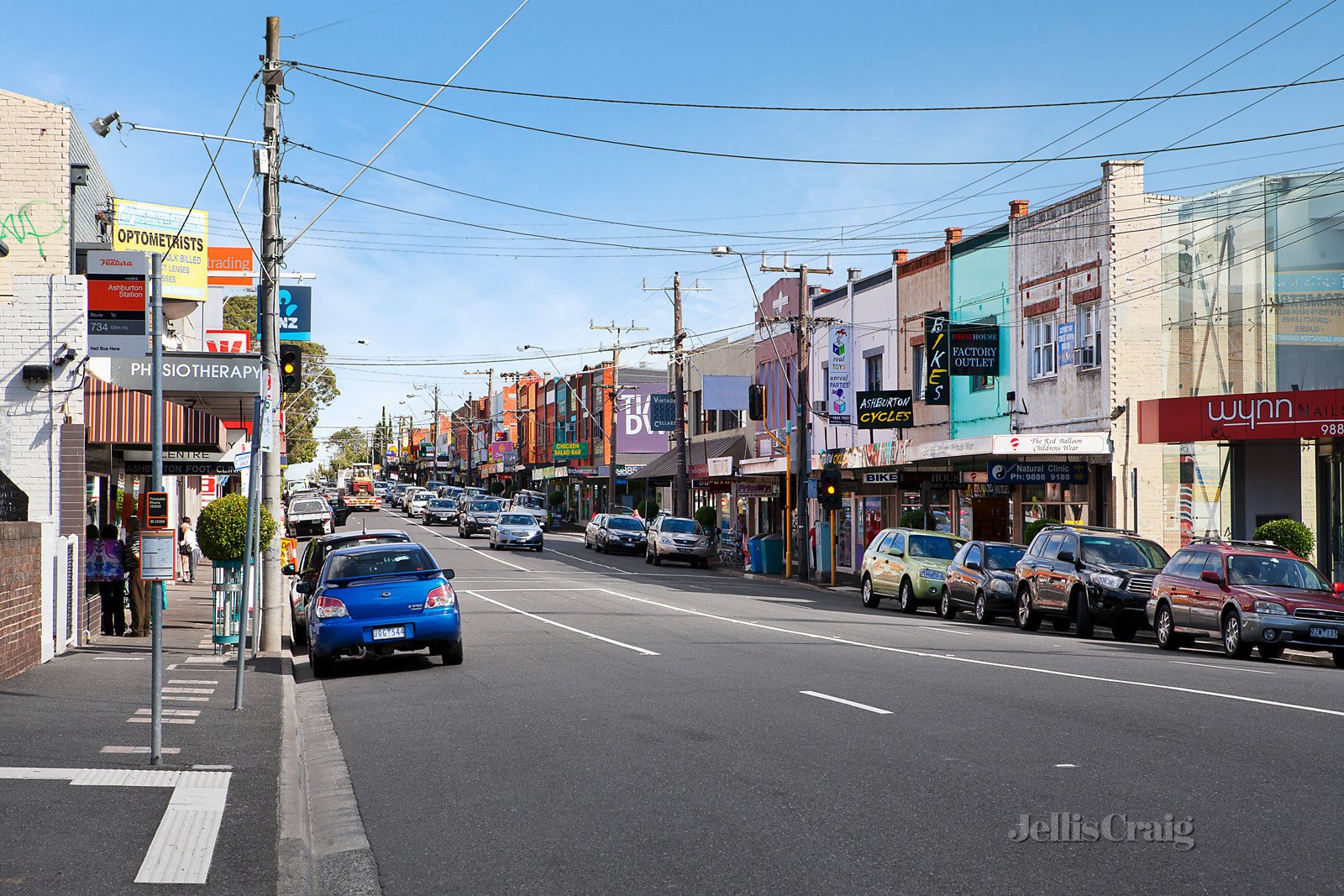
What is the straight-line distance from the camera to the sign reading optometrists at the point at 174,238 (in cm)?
2978

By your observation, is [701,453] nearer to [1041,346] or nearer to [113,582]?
[1041,346]

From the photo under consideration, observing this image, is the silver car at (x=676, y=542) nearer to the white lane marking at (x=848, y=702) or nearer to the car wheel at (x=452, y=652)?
the car wheel at (x=452, y=652)

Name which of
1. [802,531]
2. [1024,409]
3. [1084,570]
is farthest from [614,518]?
[1084,570]

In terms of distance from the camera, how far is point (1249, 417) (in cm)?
2384

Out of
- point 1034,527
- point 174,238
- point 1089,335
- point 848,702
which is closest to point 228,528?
point 848,702

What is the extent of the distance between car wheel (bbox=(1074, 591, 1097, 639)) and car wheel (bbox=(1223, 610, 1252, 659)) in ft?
11.4

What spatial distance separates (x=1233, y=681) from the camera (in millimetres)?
13617

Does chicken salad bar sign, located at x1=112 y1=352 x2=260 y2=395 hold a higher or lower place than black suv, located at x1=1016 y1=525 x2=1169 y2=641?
higher

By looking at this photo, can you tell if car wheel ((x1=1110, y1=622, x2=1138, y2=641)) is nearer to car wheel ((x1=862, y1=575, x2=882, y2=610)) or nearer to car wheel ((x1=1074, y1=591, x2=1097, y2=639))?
car wheel ((x1=1074, y1=591, x2=1097, y2=639))

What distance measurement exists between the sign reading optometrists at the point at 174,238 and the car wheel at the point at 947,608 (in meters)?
18.0

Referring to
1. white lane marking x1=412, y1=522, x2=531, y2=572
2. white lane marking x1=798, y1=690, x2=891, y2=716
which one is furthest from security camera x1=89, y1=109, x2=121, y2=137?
white lane marking x1=412, y1=522, x2=531, y2=572

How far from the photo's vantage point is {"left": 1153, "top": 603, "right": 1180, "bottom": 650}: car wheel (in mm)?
19734

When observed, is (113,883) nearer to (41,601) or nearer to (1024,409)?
(41,601)

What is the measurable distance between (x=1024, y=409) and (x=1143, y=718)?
21669 millimetres
